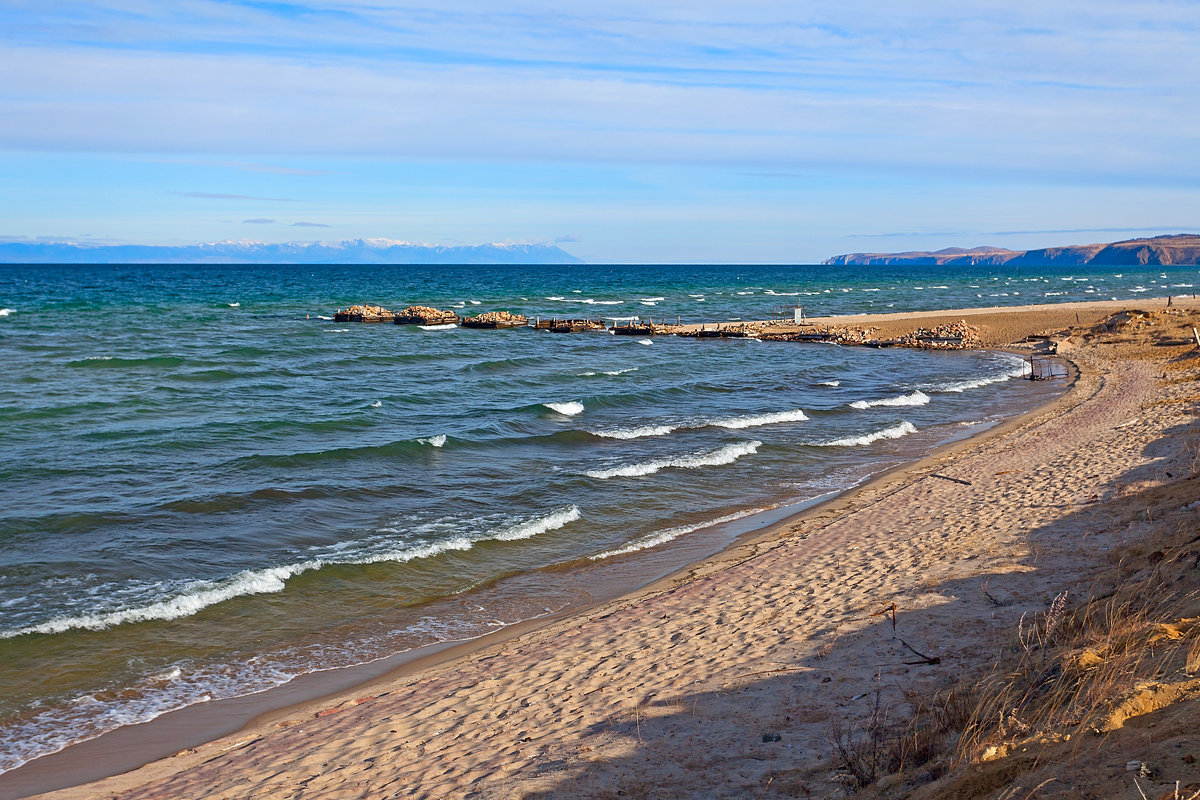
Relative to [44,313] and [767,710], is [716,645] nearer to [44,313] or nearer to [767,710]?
[767,710]

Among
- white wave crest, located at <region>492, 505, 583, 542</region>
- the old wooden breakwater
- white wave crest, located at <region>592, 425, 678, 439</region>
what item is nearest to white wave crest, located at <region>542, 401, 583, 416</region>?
white wave crest, located at <region>592, 425, 678, 439</region>

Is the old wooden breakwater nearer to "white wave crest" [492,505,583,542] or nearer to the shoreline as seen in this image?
"white wave crest" [492,505,583,542]

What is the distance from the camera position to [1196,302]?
58.1 meters

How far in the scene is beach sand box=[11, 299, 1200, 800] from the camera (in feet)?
20.0

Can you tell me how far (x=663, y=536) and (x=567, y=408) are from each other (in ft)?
37.5

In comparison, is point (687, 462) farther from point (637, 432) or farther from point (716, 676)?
point (716, 676)

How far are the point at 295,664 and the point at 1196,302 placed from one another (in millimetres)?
67265

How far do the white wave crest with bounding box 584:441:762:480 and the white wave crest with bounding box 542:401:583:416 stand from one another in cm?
616

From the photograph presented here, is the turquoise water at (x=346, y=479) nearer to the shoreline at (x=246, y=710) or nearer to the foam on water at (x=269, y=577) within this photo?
the foam on water at (x=269, y=577)

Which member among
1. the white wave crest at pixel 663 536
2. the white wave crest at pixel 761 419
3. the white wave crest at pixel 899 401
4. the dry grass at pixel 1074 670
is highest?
the dry grass at pixel 1074 670

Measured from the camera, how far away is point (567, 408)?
2473cm

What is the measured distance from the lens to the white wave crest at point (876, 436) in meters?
20.4

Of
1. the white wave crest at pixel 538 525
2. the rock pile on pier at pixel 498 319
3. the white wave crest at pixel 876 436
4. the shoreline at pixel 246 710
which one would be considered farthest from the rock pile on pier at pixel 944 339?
the shoreline at pixel 246 710

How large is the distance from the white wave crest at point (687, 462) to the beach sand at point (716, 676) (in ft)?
15.0
